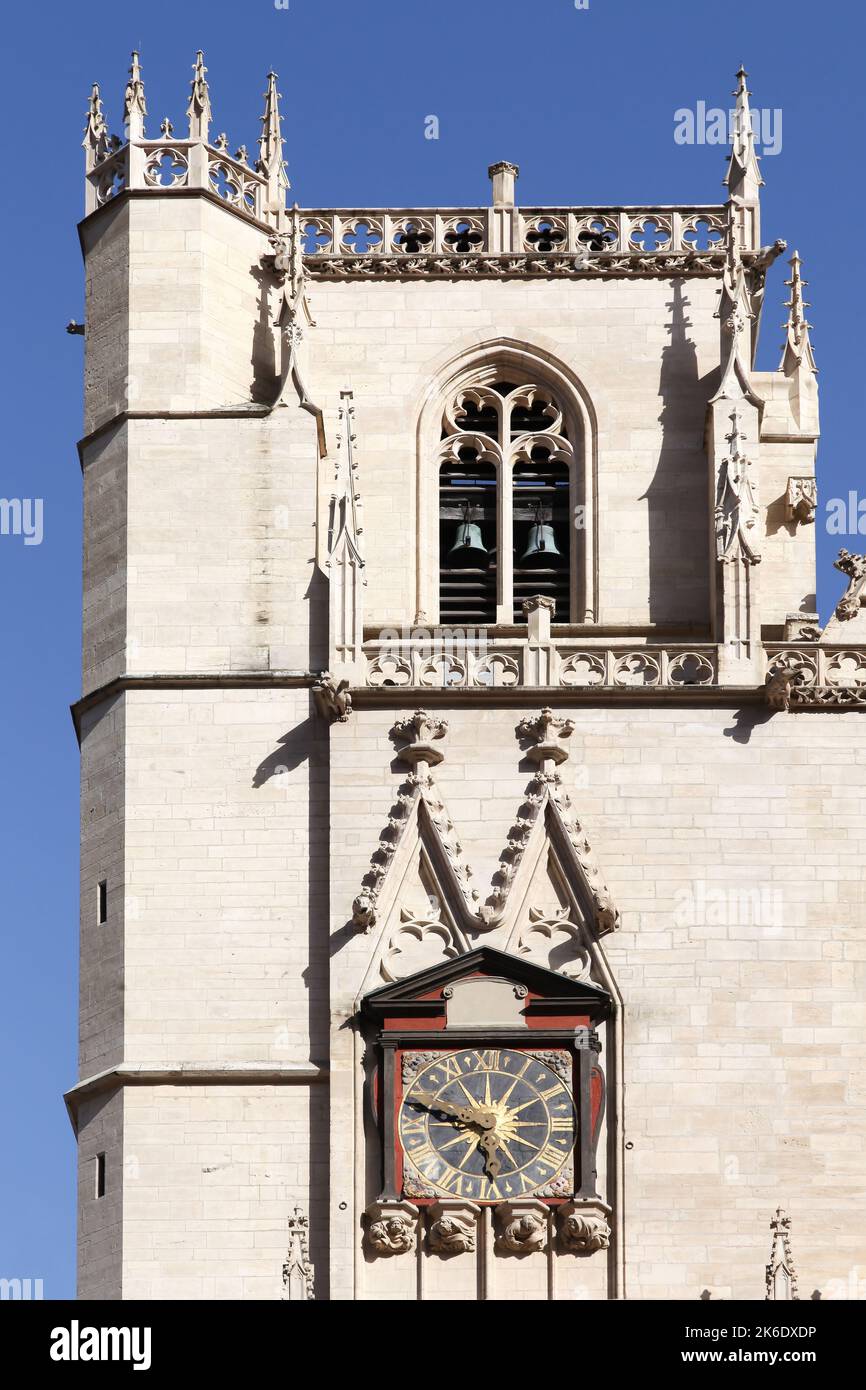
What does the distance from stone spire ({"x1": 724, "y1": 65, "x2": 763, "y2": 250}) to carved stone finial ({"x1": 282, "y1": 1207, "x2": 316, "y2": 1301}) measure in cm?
1025

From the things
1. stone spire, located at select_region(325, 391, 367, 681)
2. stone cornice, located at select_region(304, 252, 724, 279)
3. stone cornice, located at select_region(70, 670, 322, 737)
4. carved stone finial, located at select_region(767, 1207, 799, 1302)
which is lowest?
carved stone finial, located at select_region(767, 1207, 799, 1302)

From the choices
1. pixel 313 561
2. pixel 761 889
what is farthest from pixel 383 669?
pixel 761 889

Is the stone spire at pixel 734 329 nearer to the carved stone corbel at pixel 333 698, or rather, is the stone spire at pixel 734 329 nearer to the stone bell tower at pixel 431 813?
the stone bell tower at pixel 431 813

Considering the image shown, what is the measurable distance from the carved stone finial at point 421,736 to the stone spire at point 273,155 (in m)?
5.58

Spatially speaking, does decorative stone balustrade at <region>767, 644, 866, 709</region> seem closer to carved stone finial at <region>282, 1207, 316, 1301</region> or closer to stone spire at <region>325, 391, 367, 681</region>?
stone spire at <region>325, 391, 367, 681</region>

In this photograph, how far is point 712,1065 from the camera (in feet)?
109

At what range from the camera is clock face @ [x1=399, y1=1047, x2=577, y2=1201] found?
32.9 m

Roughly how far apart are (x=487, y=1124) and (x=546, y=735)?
3.07 meters

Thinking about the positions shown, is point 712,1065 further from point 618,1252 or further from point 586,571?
point 586,571

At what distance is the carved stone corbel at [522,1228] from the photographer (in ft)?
107

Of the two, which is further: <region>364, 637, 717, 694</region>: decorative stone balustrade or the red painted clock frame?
<region>364, 637, 717, 694</region>: decorative stone balustrade

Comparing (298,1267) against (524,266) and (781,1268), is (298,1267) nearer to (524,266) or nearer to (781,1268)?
(781,1268)

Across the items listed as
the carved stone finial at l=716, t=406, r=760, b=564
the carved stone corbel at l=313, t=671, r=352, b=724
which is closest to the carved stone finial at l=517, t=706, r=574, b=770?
the carved stone corbel at l=313, t=671, r=352, b=724
